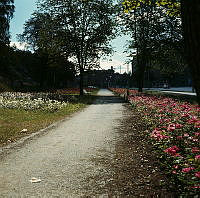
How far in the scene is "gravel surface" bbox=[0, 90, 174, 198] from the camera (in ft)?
14.0

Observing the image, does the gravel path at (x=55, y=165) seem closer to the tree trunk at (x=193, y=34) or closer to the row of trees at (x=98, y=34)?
the tree trunk at (x=193, y=34)

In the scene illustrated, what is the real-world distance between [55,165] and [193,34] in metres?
4.13

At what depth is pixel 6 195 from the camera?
13.4 ft

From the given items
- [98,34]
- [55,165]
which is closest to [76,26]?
[98,34]

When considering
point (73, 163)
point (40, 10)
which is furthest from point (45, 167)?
point (40, 10)

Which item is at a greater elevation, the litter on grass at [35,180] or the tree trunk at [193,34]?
the tree trunk at [193,34]

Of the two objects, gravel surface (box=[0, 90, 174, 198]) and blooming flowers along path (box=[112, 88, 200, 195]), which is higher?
blooming flowers along path (box=[112, 88, 200, 195])

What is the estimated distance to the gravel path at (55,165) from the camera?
4.32 meters

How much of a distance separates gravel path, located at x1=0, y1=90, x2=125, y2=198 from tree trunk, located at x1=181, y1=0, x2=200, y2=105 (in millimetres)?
2484

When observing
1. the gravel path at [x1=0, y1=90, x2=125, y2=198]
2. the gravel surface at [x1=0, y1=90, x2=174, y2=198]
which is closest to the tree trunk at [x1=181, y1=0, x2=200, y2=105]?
the gravel surface at [x1=0, y1=90, x2=174, y2=198]

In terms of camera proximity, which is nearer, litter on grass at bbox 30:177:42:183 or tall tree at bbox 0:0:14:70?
litter on grass at bbox 30:177:42:183

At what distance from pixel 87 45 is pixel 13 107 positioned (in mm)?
19122

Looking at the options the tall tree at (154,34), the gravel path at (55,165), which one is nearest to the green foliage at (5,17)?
the tall tree at (154,34)

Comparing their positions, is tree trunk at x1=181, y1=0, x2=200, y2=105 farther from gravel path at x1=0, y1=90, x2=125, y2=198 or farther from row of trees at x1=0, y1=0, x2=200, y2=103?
row of trees at x1=0, y1=0, x2=200, y2=103
